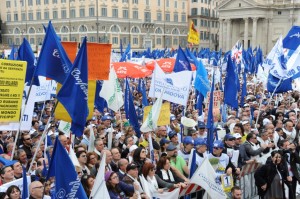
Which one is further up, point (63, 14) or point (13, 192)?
point (63, 14)

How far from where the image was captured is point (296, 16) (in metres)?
69.2

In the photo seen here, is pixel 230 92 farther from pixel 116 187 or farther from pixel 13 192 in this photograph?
pixel 13 192

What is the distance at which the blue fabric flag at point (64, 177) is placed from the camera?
5.64 meters

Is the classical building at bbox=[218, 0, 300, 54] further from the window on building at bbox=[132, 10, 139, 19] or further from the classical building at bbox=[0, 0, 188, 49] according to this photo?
the window on building at bbox=[132, 10, 139, 19]

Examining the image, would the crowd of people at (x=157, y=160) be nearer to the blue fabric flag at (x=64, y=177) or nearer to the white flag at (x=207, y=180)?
the white flag at (x=207, y=180)

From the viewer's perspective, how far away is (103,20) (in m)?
67.1

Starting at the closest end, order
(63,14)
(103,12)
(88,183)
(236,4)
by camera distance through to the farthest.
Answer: (88,183) → (103,12) → (63,14) → (236,4)

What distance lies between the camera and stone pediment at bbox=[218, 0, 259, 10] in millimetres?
70812

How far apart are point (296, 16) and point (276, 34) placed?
4158mm

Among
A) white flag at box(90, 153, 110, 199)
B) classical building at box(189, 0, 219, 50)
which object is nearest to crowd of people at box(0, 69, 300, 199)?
white flag at box(90, 153, 110, 199)

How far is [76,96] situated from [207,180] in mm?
2536

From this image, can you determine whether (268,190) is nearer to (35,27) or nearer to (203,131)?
(203,131)

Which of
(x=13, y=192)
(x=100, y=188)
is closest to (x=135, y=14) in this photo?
(x=13, y=192)

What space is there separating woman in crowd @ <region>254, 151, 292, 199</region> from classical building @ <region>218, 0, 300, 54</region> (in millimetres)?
64953
